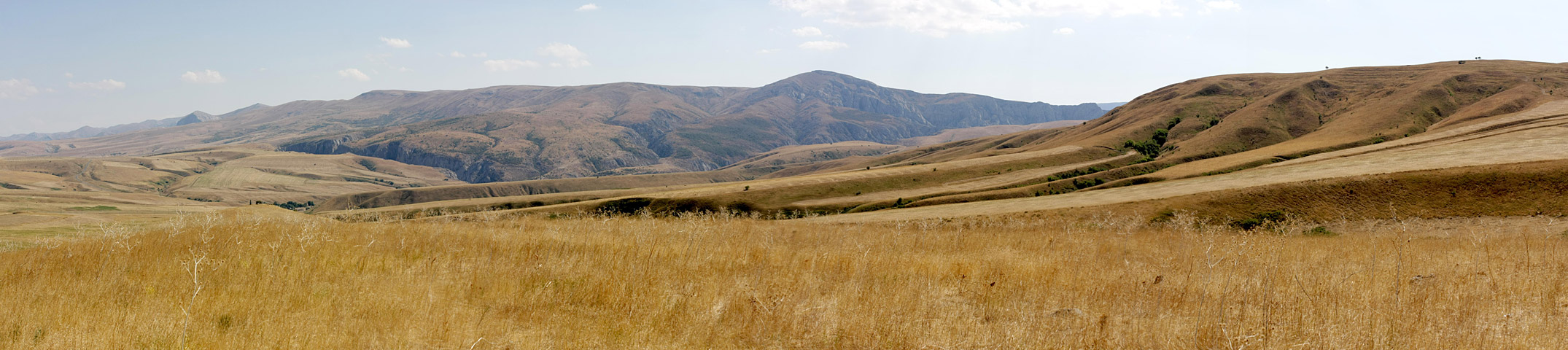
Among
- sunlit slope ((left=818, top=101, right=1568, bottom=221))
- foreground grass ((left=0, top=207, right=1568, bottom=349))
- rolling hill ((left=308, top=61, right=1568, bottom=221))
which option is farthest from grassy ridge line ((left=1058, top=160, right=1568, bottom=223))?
foreground grass ((left=0, top=207, right=1568, bottom=349))

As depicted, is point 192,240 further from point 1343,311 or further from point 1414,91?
point 1414,91

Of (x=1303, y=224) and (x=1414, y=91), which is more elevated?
(x=1414, y=91)

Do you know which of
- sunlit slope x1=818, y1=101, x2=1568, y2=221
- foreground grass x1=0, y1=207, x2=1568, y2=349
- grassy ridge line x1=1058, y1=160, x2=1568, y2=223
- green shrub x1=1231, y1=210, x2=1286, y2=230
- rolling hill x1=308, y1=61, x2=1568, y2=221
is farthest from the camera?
sunlit slope x1=818, y1=101, x2=1568, y2=221

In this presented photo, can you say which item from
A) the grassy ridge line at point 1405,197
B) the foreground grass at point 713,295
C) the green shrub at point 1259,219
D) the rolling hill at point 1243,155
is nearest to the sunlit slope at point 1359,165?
the rolling hill at point 1243,155

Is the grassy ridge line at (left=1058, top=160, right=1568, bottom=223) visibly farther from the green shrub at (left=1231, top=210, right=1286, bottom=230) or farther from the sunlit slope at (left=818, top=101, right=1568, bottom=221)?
the sunlit slope at (left=818, top=101, right=1568, bottom=221)

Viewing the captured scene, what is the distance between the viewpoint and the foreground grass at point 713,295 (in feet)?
20.4

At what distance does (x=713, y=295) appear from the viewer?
7.85m

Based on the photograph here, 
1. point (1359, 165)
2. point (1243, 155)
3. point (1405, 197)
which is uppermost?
point (1359, 165)

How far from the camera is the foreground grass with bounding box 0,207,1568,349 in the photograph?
6.21 meters

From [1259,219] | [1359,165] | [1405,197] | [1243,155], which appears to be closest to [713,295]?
[1259,219]

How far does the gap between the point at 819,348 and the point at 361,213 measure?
67.2 feet

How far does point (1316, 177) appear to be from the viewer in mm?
40156

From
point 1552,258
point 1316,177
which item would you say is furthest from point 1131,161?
point 1552,258

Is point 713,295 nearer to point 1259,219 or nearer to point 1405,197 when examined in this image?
point 1259,219
